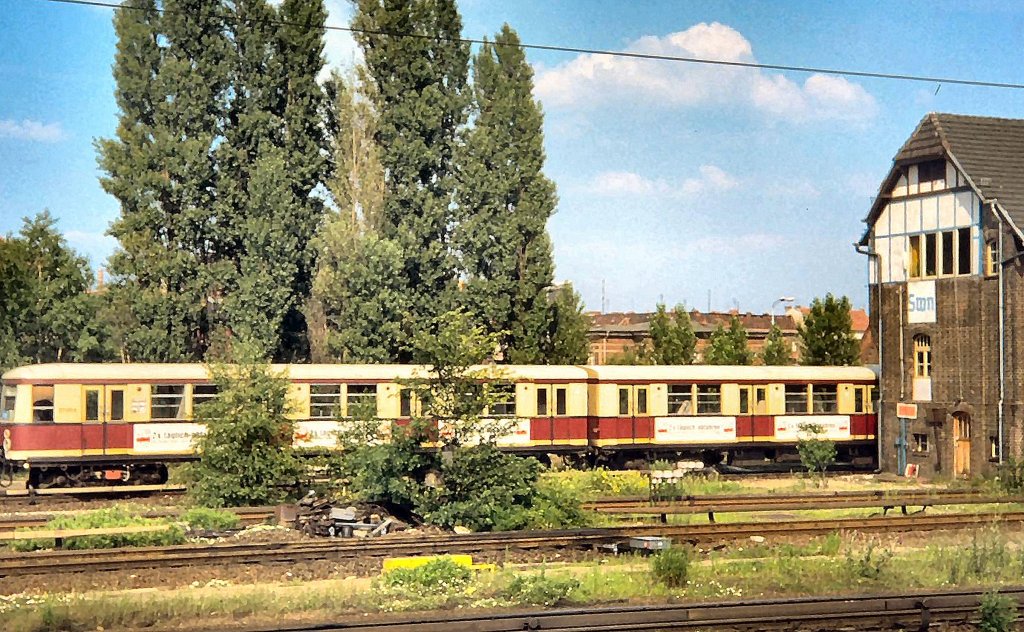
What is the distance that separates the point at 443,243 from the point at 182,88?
10.0m

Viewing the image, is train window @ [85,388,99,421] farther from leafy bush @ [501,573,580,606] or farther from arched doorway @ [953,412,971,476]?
arched doorway @ [953,412,971,476]

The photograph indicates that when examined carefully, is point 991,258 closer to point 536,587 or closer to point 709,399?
point 709,399

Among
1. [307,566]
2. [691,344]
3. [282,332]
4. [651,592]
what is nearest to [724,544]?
[651,592]

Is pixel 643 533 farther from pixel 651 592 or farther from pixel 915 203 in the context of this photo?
pixel 915 203

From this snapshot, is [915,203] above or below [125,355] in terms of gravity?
above

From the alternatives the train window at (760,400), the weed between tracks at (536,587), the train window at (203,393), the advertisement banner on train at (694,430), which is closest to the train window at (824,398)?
the train window at (760,400)

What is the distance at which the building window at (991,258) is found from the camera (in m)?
29.7

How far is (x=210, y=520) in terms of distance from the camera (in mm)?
19750

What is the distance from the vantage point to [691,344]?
179ft

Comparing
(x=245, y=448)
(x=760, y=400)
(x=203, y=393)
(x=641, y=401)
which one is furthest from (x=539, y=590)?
(x=760, y=400)

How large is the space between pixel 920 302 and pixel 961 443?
414 centimetres

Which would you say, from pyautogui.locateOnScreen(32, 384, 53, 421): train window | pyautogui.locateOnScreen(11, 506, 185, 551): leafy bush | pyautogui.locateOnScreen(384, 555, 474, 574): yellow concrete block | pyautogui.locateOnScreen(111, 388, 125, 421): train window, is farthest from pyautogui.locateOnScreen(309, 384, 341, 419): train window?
pyautogui.locateOnScreen(384, 555, 474, 574): yellow concrete block

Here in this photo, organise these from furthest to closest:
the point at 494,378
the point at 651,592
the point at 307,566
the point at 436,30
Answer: the point at 436,30 < the point at 494,378 < the point at 307,566 < the point at 651,592

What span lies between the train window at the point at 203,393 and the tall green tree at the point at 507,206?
1359cm
